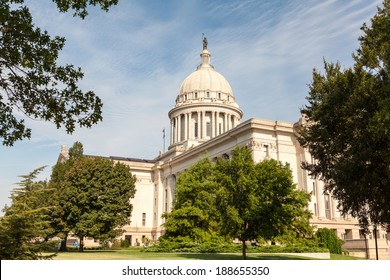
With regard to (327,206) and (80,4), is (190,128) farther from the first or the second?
(80,4)

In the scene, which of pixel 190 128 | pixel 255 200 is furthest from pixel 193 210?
pixel 190 128

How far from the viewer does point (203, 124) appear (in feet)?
292

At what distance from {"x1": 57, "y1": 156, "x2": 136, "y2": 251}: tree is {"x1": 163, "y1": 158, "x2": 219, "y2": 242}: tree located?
25.3ft

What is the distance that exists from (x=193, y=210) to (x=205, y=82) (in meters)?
58.0

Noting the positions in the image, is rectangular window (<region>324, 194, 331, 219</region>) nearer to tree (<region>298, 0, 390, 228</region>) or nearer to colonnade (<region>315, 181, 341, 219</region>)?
colonnade (<region>315, 181, 341, 219</region>)

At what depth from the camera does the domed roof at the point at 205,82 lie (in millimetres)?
94000

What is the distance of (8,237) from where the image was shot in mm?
14609

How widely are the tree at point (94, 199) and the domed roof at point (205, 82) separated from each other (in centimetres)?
4677

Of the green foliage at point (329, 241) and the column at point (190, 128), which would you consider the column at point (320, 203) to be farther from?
the column at point (190, 128)

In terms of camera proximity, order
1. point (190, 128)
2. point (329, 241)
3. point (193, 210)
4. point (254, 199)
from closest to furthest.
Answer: point (254, 199)
point (193, 210)
point (329, 241)
point (190, 128)

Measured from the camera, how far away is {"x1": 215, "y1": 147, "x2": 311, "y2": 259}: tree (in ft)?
85.6

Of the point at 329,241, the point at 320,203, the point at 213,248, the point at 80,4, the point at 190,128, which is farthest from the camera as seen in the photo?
the point at 190,128
